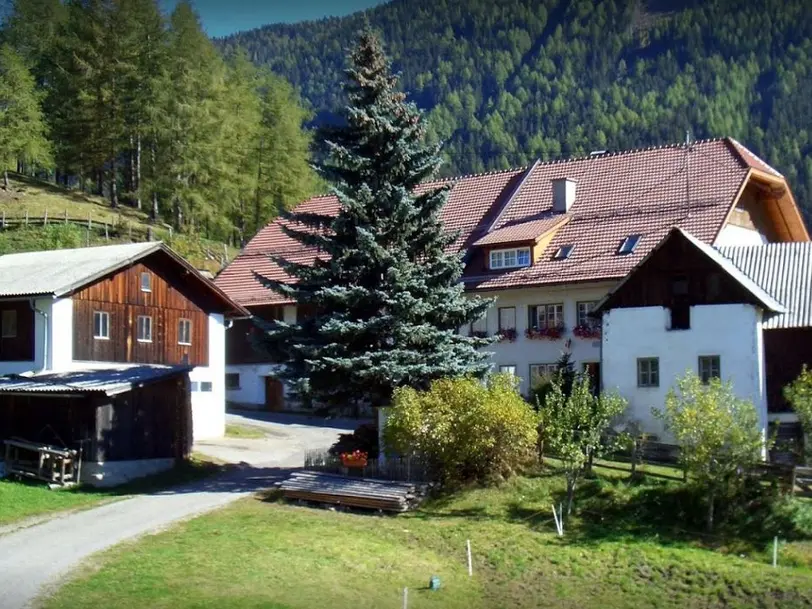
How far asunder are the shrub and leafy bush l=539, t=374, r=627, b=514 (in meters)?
2.31

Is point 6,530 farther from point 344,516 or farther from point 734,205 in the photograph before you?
point 734,205

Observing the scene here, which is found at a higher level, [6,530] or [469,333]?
[469,333]

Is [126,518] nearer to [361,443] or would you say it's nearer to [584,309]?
[361,443]

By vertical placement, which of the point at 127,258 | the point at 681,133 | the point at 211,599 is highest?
the point at 681,133

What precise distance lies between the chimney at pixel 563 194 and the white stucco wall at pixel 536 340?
483cm

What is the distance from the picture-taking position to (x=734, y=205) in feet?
158

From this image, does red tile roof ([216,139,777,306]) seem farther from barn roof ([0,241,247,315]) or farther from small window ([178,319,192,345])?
barn roof ([0,241,247,315])

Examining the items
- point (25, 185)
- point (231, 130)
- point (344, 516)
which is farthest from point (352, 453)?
point (25, 185)

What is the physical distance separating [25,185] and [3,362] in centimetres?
4082

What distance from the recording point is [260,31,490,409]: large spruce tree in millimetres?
35844

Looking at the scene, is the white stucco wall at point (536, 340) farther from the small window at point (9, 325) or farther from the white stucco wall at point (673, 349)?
the small window at point (9, 325)

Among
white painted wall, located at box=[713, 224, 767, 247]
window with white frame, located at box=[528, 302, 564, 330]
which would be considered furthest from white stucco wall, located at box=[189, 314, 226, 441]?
white painted wall, located at box=[713, 224, 767, 247]

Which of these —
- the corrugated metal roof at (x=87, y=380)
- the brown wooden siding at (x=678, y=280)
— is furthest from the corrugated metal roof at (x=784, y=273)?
the corrugated metal roof at (x=87, y=380)

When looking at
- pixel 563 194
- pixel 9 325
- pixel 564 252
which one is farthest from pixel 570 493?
pixel 563 194
